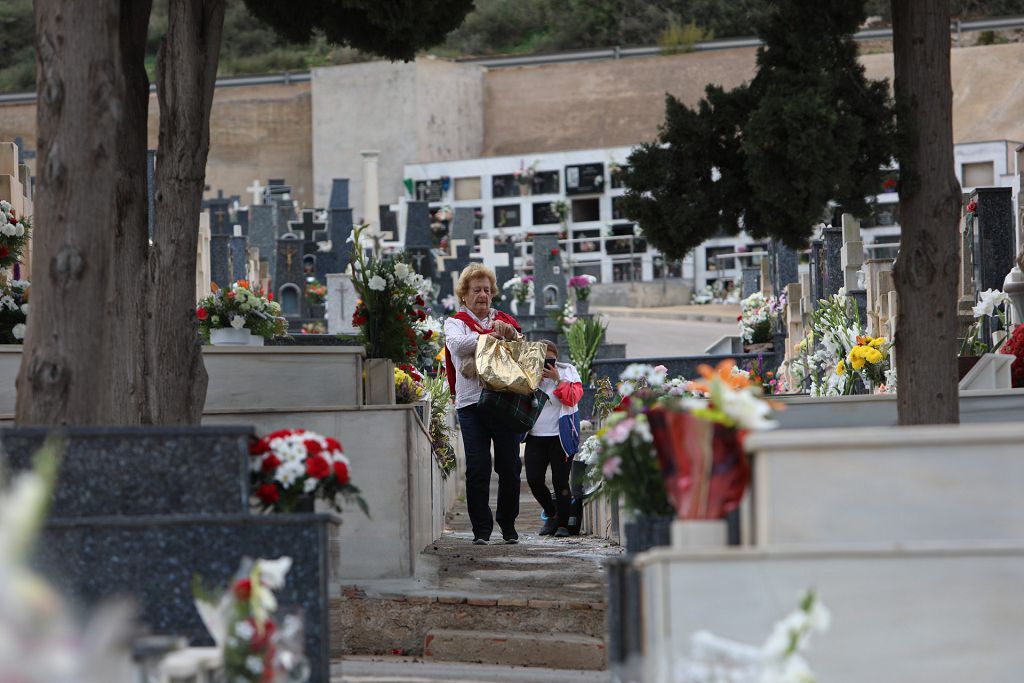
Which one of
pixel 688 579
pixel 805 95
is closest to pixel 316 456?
pixel 688 579

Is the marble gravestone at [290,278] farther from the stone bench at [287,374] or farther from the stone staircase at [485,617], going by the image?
the stone staircase at [485,617]

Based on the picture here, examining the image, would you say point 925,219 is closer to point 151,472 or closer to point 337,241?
point 151,472

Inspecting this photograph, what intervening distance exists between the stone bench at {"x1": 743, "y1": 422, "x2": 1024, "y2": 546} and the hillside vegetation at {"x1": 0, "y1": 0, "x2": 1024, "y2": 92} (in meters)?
53.0

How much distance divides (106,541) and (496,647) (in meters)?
2.09

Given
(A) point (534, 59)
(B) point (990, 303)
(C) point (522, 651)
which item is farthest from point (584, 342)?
(A) point (534, 59)

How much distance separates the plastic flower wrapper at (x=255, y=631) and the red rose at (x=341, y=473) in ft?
2.61

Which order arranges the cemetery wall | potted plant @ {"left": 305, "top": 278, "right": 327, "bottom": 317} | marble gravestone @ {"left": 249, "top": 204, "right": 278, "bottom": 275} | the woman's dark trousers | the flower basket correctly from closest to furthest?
1. the flower basket
2. the woman's dark trousers
3. potted plant @ {"left": 305, "top": 278, "right": 327, "bottom": 317}
4. marble gravestone @ {"left": 249, "top": 204, "right": 278, "bottom": 275}
5. the cemetery wall

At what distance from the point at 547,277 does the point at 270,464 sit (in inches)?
899

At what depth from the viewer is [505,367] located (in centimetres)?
786

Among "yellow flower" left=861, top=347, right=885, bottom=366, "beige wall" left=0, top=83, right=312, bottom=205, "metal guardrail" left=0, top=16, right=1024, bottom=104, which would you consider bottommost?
"yellow flower" left=861, top=347, right=885, bottom=366

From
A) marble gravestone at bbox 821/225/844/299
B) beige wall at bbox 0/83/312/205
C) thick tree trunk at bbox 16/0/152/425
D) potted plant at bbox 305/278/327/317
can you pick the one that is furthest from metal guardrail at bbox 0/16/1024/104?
thick tree trunk at bbox 16/0/152/425

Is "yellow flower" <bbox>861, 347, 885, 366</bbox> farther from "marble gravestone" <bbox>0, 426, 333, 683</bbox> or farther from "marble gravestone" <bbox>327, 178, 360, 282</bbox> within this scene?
"marble gravestone" <bbox>327, 178, 360, 282</bbox>

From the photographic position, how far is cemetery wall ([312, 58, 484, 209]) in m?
54.1

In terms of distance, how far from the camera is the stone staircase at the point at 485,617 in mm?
5988
